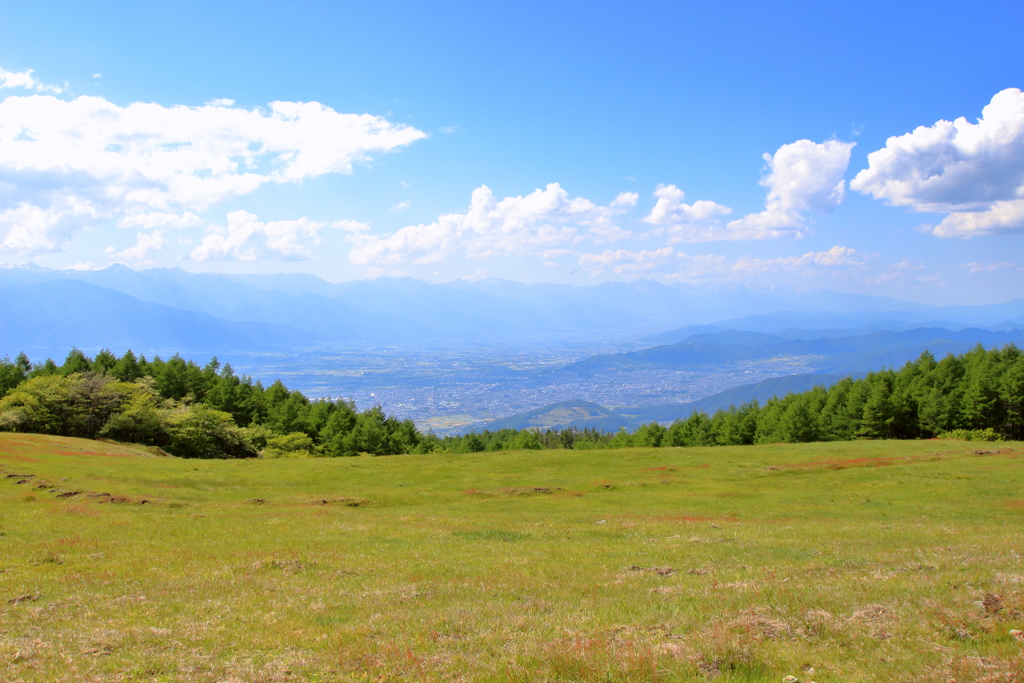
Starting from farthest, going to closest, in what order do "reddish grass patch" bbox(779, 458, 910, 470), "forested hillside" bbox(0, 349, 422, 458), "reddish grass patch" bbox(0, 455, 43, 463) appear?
"forested hillside" bbox(0, 349, 422, 458) → "reddish grass patch" bbox(779, 458, 910, 470) → "reddish grass patch" bbox(0, 455, 43, 463)

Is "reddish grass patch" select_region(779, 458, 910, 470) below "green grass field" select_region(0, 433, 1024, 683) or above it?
below

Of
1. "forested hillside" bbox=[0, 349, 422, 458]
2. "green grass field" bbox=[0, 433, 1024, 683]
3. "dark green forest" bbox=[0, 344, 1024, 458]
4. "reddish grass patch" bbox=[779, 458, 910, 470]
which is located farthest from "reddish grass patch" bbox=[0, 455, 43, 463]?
"reddish grass patch" bbox=[779, 458, 910, 470]

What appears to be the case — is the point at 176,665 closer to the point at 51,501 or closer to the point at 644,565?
the point at 644,565

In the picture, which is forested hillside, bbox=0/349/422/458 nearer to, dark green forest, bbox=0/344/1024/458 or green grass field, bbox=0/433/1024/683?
dark green forest, bbox=0/344/1024/458

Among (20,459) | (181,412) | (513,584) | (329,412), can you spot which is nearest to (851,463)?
(513,584)

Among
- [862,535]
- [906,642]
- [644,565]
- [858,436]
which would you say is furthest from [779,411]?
[906,642]

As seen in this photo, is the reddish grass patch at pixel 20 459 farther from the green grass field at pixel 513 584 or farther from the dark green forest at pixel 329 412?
the dark green forest at pixel 329 412

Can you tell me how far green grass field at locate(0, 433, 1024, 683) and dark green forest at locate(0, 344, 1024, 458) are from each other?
1914 inches

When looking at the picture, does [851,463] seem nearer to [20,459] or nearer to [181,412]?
[20,459]

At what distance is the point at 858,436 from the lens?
318ft

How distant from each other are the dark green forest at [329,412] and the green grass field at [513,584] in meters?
48.6

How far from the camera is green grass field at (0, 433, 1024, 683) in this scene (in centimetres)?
1005

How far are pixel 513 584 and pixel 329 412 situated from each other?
11559 centimetres

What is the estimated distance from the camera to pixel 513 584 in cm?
1731
